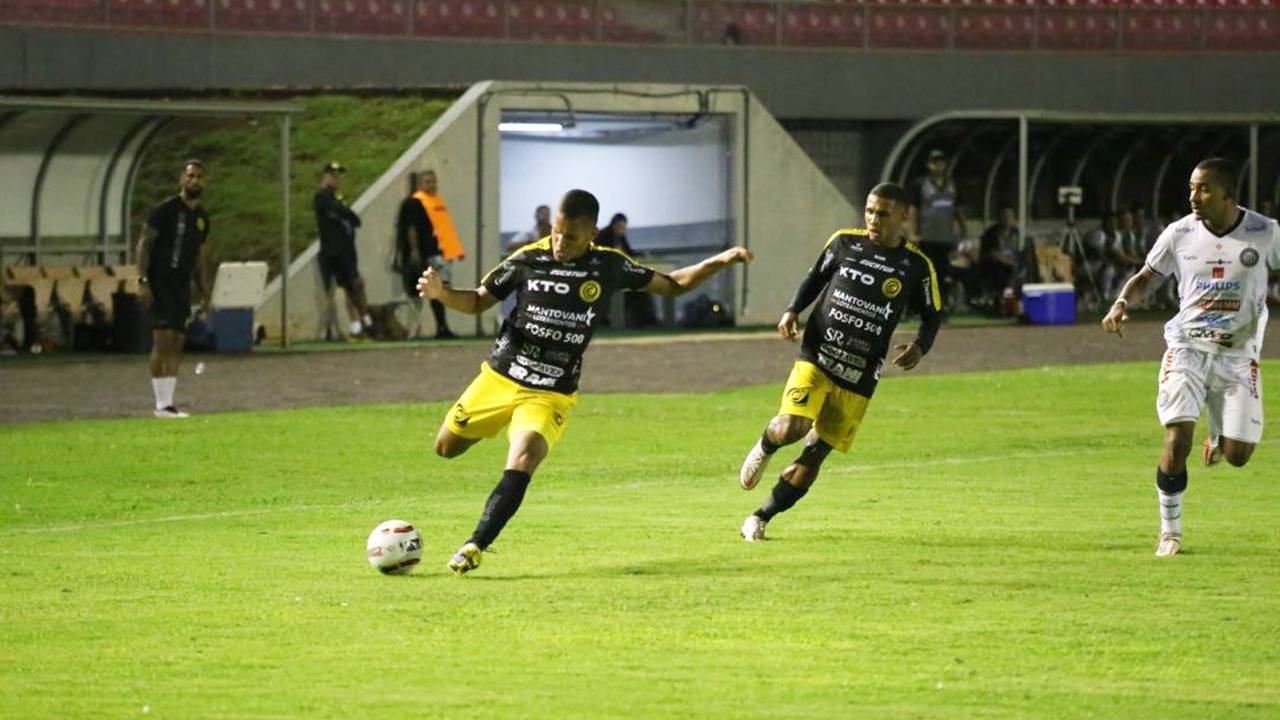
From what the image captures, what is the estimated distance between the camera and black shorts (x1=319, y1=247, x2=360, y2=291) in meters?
31.3

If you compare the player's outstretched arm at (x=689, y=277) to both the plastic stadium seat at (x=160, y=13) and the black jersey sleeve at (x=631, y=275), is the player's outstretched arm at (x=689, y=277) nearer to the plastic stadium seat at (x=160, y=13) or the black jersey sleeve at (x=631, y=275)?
the black jersey sleeve at (x=631, y=275)

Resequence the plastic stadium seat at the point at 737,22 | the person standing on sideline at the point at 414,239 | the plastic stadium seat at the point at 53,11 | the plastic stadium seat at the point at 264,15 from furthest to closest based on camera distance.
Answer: the plastic stadium seat at the point at 737,22
the plastic stadium seat at the point at 264,15
the plastic stadium seat at the point at 53,11
the person standing on sideline at the point at 414,239

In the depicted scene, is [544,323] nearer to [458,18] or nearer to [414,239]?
[414,239]

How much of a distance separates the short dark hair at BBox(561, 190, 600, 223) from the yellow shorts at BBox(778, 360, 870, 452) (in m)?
1.84

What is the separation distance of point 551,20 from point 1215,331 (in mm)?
27006

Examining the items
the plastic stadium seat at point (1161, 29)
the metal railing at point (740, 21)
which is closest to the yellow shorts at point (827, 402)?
the metal railing at point (740, 21)

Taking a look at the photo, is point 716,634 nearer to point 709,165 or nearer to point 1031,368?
point 1031,368

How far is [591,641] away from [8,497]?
714cm

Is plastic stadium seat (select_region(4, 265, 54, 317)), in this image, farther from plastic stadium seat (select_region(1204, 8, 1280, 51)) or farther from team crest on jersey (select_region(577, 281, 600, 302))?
plastic stadium seat (select_region(1204, 8, 1280, 51))

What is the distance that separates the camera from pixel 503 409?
12.1m

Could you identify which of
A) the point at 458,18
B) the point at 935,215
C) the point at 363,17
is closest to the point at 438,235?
the point at 363,17

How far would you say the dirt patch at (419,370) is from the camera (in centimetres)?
2336

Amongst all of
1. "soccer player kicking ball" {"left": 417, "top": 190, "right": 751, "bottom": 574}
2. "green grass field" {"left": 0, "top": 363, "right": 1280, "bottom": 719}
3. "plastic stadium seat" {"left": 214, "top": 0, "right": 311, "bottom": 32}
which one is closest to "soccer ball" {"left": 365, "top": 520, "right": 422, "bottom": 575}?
"green grass field" {"left": 0, "top": 363, "right": 1280, "bottom": 719}

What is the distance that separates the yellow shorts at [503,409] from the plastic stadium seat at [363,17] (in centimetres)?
2602
